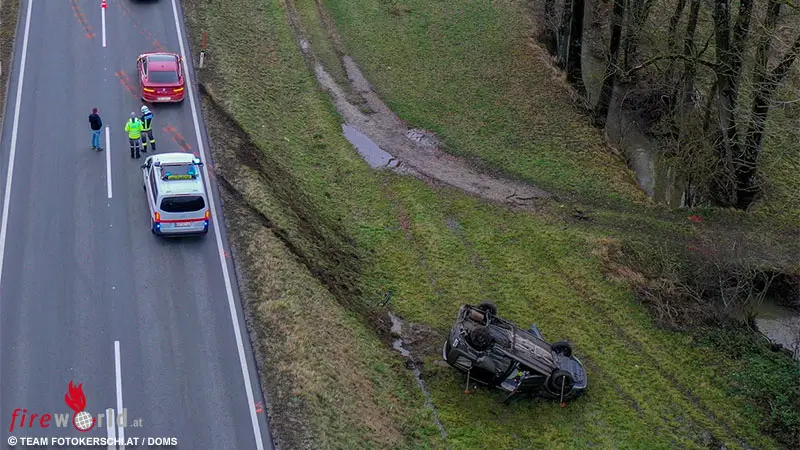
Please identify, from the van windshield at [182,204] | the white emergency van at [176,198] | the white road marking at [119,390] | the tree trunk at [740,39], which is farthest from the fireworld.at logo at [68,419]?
the tree trunk at [740,39]

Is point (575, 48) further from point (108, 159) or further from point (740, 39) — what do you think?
point (108, 159)

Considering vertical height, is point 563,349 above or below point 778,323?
above

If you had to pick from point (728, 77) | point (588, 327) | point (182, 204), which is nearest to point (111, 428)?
point (182, 204)

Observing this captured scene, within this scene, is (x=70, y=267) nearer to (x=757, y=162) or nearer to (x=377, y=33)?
(x=377, y=33)

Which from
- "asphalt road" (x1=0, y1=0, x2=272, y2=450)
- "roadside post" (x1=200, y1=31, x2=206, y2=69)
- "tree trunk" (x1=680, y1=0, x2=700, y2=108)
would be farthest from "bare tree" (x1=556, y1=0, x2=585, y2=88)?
"asphalt road" (x1=0, y1=0, x2=272, y2=450)

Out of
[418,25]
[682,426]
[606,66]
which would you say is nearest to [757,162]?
[606,66]

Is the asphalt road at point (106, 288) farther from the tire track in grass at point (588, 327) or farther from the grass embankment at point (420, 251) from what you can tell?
the tire track in grass at point (588, 327)
